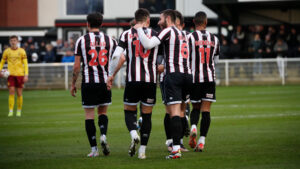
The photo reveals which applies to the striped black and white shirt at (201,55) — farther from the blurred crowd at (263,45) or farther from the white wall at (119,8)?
the white wall at (119,8)

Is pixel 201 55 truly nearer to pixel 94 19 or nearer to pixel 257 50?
pixel 94 19

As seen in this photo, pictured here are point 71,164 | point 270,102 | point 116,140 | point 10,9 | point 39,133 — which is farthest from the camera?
point 10,9

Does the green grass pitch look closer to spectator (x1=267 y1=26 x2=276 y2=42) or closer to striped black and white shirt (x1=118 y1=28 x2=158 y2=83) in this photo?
striped black and white shirt (x1=118 y1=28 x2=158 y2=83)

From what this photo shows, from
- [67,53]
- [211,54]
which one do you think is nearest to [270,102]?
[211,54]

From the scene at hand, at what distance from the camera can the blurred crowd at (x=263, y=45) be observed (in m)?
28.9

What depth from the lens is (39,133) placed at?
12703mm

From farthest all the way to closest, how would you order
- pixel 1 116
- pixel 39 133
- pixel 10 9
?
pixel 10 9 → pixel 1 116 → pixel 39 133

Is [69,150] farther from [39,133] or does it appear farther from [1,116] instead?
[1,116]

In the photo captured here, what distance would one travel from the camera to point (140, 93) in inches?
360

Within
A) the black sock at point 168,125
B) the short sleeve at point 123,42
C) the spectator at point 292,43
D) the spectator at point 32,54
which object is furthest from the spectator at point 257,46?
the short sleeve at point 123,42

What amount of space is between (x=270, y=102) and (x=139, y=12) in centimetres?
1133

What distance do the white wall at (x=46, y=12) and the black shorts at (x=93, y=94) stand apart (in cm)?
4582

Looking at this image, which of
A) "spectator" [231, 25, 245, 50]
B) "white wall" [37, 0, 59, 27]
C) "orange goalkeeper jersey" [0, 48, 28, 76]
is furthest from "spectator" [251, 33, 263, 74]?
"white wall" [37, 0, 59, 27]

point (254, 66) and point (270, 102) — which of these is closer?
point (270, 102)
